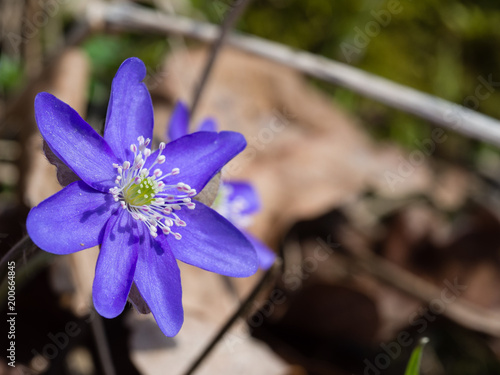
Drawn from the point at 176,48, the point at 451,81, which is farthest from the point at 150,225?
the point at 451,81

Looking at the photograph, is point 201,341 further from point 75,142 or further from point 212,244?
point 75,142

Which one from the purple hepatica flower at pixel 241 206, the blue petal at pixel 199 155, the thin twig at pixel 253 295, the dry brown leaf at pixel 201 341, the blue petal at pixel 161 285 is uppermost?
the blue petal at pixel 199 155

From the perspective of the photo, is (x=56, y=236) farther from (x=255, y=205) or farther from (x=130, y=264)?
(x=255, y=205)

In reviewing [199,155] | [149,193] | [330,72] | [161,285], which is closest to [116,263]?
[161,285]

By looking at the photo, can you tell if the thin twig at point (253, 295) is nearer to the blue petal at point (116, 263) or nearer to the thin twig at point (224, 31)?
the blue petal at point (116, 263)

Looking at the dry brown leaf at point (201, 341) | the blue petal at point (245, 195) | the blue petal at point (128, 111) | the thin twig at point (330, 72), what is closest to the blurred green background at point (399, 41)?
the thin twig at point (330, 72)

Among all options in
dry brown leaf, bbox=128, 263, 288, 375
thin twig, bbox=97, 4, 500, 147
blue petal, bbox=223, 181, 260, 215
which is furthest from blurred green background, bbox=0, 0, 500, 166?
dry brown leaf, bbox=128, 263, 288, 375
